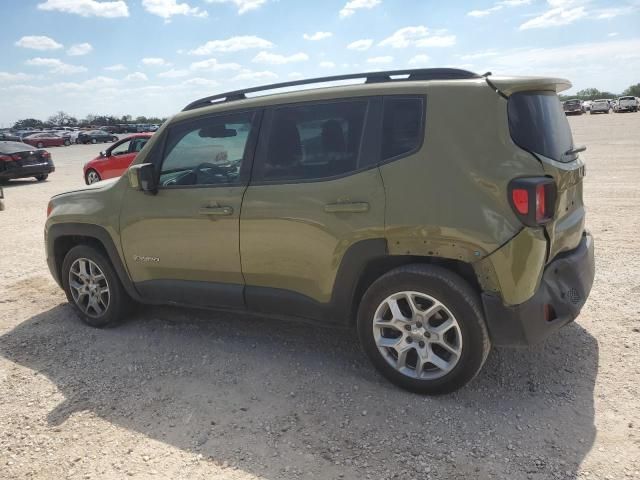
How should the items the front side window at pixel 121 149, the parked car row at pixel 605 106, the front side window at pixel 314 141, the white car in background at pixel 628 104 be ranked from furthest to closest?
the parked car row at pixel 605 106
the white car in background at pixel 628 104
the front side window at pixel 121 149
the front side window at pixel 314 141

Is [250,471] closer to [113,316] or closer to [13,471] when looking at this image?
[13,471]

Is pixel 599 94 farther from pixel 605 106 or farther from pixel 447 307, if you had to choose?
pixel 447 307

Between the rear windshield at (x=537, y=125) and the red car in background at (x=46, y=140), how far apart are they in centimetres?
5023

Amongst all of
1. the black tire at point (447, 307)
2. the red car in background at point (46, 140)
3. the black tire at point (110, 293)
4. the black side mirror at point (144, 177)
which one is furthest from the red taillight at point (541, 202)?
the red car in background at point (46, 140)

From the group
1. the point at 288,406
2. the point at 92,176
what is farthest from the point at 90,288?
the point at 92,176

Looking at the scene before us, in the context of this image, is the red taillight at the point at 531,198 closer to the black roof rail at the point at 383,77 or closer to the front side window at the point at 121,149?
the black roof rail at the point at 383,77

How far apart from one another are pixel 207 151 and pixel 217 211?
0.55 m

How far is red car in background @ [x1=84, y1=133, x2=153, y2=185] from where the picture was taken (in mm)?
14102

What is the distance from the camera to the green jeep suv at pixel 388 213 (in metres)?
2.89

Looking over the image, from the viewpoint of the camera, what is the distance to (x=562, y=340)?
390 centimetres

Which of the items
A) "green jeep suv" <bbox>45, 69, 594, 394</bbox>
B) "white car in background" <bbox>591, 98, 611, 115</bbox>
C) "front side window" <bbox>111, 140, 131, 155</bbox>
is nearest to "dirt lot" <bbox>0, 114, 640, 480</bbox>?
"green jeep suv" <bbox>45, 69, 594, 394</bbox>

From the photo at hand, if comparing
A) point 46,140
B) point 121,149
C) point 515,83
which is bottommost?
point 46,140

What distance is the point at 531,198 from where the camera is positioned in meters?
2.75

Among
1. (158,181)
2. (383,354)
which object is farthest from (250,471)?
(158,181)
